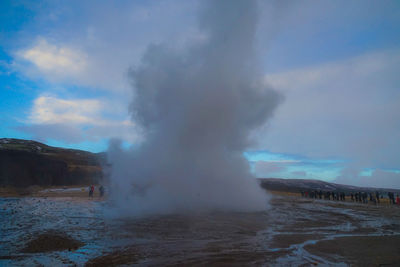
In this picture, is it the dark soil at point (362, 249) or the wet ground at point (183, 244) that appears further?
the dark soil at point (362, 249)

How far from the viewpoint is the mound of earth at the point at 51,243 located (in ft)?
22.6

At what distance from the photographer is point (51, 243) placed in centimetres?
746

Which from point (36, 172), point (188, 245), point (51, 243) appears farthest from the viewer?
point (36, 172)

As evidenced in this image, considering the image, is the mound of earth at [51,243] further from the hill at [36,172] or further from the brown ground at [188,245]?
the hill at [36,172]

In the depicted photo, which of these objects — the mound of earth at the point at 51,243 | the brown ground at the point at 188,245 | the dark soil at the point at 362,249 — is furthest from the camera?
the mound of earth at the point at 51,243

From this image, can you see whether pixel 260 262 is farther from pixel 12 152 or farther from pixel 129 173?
pixel 12 152

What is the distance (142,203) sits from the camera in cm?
1841

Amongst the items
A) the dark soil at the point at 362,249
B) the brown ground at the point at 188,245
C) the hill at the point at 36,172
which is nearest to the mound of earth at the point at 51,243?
the brown ground at the point at 188,245

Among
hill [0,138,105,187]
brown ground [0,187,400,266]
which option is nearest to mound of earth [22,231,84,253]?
brown ground [0,187,400,266]

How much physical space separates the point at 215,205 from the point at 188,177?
309 centimetres

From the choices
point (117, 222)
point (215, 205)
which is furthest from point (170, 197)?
point (117, 222)

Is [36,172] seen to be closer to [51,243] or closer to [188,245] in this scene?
[51,243]

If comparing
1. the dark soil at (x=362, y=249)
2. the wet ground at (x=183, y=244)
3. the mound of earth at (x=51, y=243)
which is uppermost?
the dark soil at (x=362, y=249)

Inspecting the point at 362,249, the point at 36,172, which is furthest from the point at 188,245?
the point at 36,172
